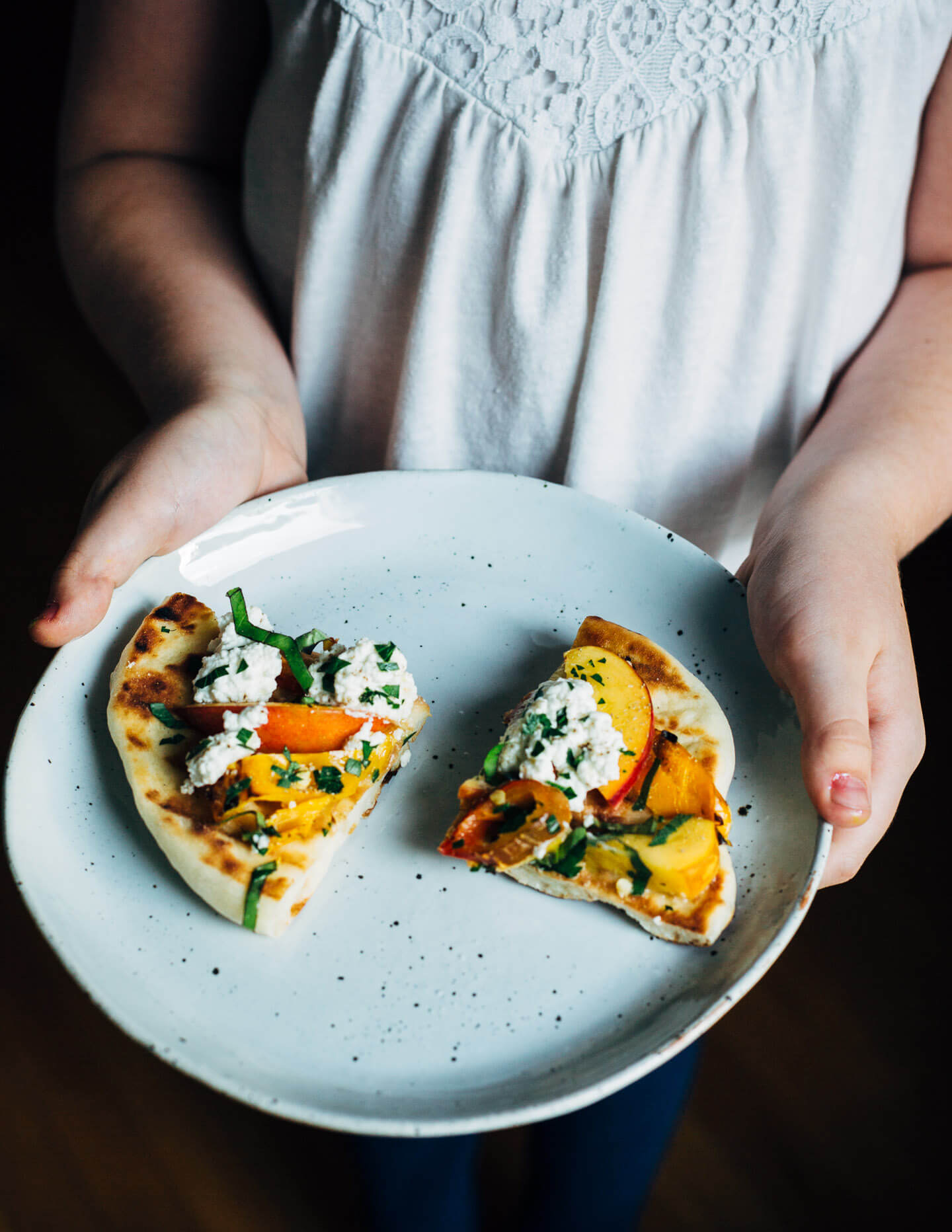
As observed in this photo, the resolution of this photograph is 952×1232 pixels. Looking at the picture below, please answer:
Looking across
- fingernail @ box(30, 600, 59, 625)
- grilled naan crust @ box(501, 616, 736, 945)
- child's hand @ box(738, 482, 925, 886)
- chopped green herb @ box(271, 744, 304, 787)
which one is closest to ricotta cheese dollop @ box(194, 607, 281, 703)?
chopped green herb @ box(271, 744, 304, 787)

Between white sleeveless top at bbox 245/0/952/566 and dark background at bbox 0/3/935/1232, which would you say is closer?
white sleeveless top at bbox 245/0/952/566

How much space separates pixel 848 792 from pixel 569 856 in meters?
0.46

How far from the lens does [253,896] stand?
5.16 ft

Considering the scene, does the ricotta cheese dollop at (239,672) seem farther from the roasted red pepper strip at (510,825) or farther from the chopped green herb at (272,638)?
the roasted red pepper strip at (510,825)

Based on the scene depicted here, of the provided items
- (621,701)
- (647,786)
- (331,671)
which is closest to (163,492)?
(331,671)

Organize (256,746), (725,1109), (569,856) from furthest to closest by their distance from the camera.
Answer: (725,1109)
(256,746)
(569,856)

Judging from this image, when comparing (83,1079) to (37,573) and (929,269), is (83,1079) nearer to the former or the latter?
(37,573)

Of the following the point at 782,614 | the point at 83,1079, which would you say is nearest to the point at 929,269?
the point at 782,614

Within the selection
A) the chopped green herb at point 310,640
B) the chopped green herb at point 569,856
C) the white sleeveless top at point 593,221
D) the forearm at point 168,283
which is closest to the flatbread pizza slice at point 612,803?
the chopped green herb at point 569,856

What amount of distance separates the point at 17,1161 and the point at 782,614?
3.01 metres

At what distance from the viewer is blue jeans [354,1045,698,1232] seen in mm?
2229

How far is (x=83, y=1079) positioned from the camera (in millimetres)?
3234

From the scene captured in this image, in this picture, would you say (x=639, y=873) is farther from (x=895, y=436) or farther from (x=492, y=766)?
(x=895, y=436)

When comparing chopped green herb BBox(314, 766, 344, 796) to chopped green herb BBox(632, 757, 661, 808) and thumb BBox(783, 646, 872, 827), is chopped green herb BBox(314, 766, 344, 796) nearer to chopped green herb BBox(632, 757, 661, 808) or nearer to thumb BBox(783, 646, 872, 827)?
chopped green herb BBox(632, 757, 661, 808)
